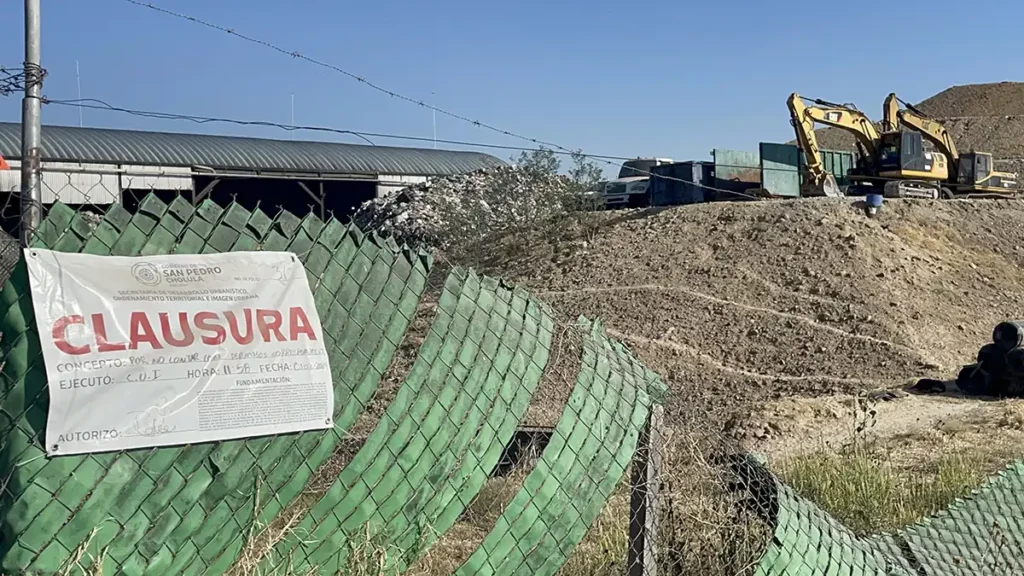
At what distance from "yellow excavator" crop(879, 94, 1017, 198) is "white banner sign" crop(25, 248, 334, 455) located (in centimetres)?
2517

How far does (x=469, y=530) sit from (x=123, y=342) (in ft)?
9.66

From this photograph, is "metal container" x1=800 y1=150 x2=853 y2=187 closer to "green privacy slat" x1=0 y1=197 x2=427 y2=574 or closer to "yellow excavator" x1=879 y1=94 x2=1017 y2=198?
"yellow excavator" x1=879 y1=94 x2=1017 y2=198

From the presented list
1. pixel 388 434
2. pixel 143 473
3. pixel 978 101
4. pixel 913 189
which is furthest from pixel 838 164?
pixel 978 101

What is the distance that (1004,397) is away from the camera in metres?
13.5

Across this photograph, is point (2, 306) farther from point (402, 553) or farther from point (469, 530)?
point (469, 530)

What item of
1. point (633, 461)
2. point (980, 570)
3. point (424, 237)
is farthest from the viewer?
point (424, 237)

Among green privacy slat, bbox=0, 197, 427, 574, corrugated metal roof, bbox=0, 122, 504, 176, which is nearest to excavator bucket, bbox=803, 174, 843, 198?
corrugated metal roof, bbox=0, 122, 504, 176

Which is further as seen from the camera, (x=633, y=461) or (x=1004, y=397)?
(x=1004, y=397)

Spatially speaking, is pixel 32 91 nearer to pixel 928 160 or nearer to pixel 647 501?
pixel 647 501

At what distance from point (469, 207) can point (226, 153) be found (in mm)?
14156

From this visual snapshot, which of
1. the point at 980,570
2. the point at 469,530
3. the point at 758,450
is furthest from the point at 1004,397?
the point at 469,530

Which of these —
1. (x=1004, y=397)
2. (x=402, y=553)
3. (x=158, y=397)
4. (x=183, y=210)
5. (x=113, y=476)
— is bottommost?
(x=1004, y=397)

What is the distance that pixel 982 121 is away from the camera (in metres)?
52.7

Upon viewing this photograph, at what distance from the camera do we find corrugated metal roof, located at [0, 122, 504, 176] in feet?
105
